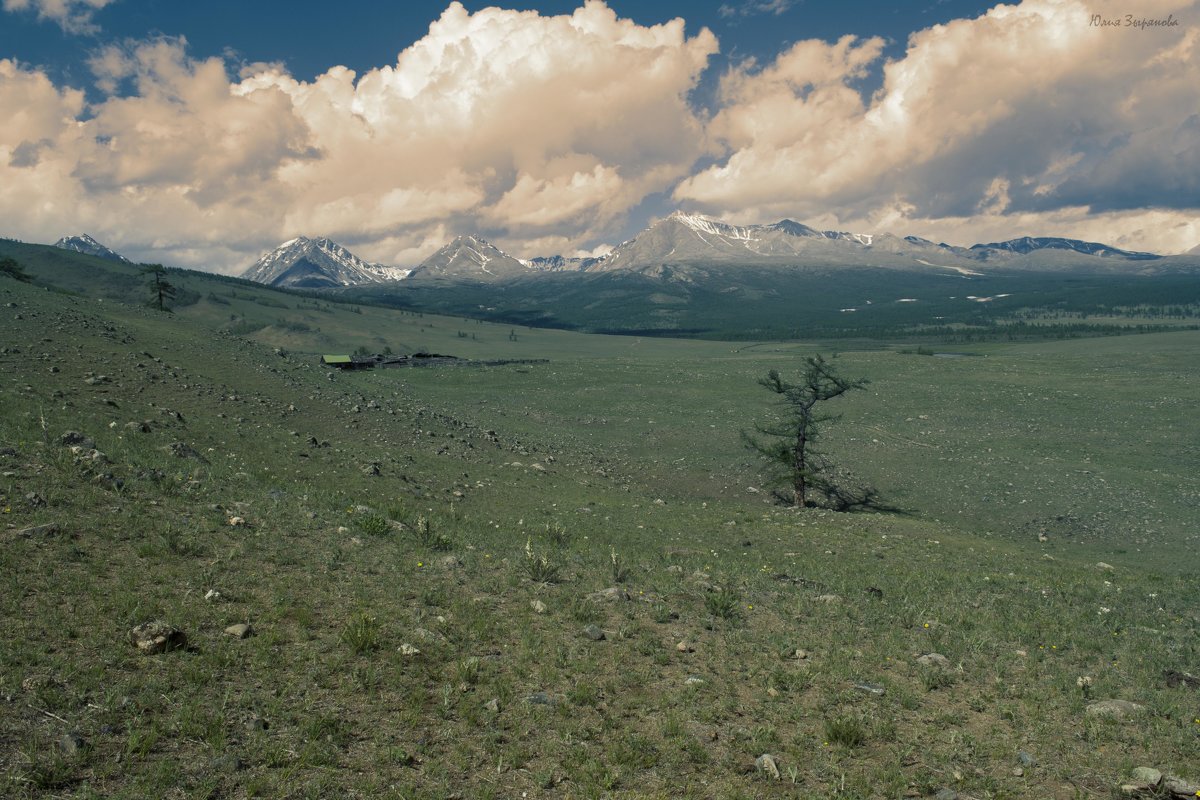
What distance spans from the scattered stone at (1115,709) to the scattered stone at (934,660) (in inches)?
79.4

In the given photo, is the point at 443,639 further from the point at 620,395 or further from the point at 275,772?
the point at 620,395

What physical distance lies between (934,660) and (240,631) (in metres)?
11.5

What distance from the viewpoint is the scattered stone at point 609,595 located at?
1262 centimetres

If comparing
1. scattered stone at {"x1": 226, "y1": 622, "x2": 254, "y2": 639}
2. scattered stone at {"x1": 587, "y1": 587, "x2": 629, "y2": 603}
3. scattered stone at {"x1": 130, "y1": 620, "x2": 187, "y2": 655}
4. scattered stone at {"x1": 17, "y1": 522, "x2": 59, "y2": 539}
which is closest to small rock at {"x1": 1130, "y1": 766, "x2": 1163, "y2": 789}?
scattered stone at {"x1": 587, "y1": 587, "x2": 629, "y2": 603}

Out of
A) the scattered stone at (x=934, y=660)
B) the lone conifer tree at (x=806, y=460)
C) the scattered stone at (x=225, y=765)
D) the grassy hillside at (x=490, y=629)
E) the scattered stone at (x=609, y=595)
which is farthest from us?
the lone conifer tree at (x=806, y=460)

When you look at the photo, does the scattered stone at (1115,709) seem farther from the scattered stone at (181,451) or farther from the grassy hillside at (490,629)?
the scattered stone at (181,451)

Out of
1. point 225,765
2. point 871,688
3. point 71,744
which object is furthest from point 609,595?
point 71,744

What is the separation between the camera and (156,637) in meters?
8.56

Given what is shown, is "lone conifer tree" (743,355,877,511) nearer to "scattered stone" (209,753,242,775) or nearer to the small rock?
the small rock

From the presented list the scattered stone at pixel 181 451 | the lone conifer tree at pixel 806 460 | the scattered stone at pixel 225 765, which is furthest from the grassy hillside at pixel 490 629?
the lone conifer tree at pixel 806 460

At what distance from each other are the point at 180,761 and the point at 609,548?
12.1 meters

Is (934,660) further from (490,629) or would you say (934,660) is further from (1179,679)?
(490,629)

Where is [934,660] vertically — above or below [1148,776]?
below

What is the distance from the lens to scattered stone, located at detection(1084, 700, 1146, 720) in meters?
9.70
